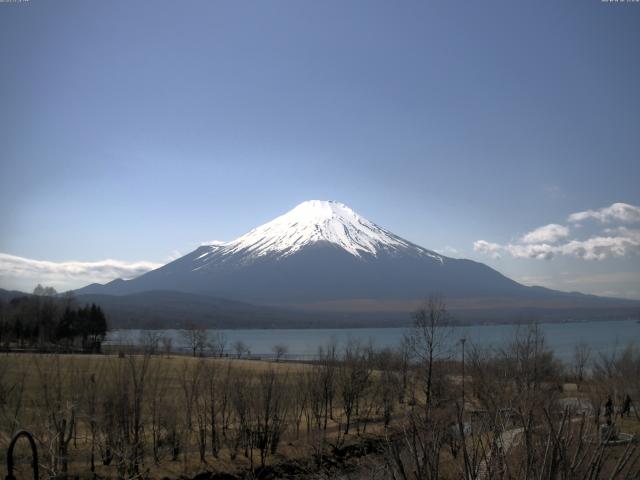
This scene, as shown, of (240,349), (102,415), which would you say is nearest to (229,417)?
(102,415)

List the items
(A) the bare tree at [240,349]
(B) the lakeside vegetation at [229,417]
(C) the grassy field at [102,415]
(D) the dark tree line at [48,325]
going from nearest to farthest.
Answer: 1. (B) the lakeside vegetation at [229,417]
2. (C) the grassy field at [102,415]
3. (D) the dark tree line at [48,325]
4. (A) the bare tree at [240,349]

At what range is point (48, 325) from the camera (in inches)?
2970

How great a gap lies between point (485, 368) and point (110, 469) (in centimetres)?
2422

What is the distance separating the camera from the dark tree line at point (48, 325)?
70188mm

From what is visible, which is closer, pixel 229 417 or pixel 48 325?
pixel 229 417

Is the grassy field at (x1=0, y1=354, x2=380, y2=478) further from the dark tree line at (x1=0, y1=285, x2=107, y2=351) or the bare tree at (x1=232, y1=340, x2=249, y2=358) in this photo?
the bare tree at (x1=232, y1=340, x2=249, y2=358)

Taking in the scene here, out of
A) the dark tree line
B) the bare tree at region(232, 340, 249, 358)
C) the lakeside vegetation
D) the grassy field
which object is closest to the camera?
the lakeside vegetation

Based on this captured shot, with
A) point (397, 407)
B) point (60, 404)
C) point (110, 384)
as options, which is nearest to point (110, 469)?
point (60, 404)

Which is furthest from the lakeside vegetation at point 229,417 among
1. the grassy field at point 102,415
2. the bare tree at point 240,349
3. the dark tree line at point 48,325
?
the bare tree at point 240,349

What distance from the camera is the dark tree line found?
70.2 metres

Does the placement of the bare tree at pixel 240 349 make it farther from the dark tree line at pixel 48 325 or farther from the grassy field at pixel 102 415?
the grassy field at pixel 102 415

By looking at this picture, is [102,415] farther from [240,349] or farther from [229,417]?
[240,349]

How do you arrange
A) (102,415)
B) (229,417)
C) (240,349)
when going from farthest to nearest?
(240,349)
(229,417)
(102,415)

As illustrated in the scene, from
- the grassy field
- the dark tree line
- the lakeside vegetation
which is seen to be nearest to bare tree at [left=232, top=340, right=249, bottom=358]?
the dark tree line
